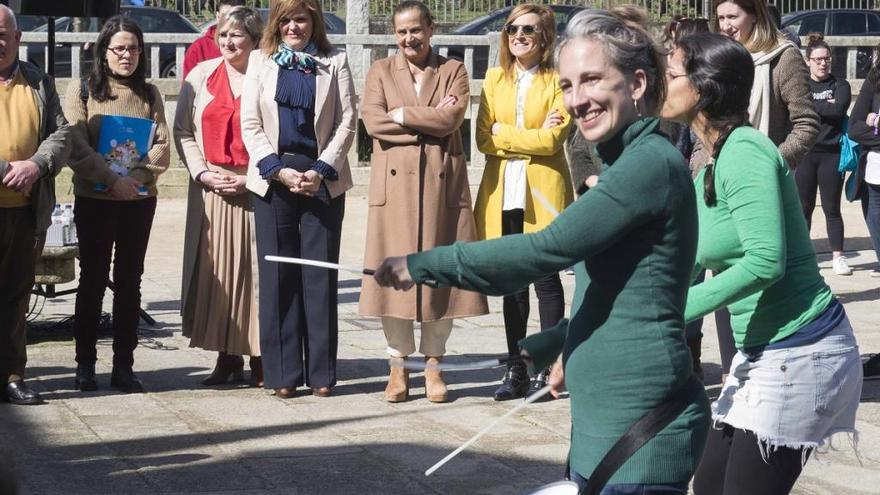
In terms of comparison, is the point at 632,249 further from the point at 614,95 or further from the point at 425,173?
the point at 425,173

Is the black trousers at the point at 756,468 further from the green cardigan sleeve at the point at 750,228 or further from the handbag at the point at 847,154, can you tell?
the handbag at the point at 847,154

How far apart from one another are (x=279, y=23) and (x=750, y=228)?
176 inches

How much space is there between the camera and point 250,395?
7645mm

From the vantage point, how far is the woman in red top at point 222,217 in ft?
25.8

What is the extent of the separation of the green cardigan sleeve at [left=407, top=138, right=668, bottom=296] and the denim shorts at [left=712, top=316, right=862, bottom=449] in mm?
978

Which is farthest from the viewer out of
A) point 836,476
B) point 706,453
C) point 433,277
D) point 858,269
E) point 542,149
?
point 858,269

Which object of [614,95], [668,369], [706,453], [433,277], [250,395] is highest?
[614,95]

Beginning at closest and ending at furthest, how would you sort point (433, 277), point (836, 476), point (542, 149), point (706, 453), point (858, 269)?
1. point (433, 277)
2. point (706, 453)
3. point (836, 476)
4. point (542, 149)
5. point (858, 269)

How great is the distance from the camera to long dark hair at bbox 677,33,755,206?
12.5 ft

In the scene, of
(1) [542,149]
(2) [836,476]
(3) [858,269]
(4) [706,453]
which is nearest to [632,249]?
(4) [706,453]

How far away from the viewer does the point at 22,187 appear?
23.0 ft

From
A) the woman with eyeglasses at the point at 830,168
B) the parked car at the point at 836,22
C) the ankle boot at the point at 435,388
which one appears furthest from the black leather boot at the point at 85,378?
the parked car at the point at 836,22

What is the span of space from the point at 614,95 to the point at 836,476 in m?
3.29

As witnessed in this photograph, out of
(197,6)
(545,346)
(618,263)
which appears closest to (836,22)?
(197,6)
